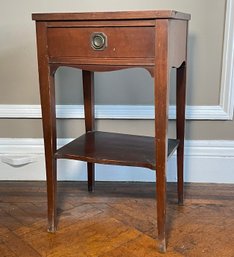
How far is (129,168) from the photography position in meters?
1.52

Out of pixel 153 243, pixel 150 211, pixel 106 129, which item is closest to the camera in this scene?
pixel 153 243

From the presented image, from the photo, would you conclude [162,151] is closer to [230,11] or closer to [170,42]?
[170,42]

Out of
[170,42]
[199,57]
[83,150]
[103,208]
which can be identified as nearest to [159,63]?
[170,42]

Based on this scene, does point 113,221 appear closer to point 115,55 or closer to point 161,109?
point 161,109

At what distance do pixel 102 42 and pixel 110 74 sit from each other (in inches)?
18.7

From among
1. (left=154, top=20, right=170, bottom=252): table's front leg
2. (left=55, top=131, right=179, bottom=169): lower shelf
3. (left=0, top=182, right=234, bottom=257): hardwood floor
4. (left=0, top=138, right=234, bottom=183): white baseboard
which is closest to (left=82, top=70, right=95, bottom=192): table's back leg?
(left=55, top=131, right=179, bottom=169): lower shelf

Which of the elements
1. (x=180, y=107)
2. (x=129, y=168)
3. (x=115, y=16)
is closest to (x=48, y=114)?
(x=115, y=16)

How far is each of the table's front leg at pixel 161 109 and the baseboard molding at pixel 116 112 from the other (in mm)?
458

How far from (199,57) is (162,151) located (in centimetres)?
55

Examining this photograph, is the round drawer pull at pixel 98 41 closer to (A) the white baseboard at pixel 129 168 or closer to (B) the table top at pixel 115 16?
(B) the table top at pixel 115 16

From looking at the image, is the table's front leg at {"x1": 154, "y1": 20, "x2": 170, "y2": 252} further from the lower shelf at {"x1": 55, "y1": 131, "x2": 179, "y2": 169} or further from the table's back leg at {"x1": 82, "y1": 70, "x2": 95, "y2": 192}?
the table's back leg at {"x1": 82, "y1": 70, "x2": 95, "y2": 192}

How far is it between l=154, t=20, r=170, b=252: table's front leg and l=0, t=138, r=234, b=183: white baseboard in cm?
48

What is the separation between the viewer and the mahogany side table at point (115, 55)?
0.92 meters

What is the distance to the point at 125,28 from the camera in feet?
3.05
